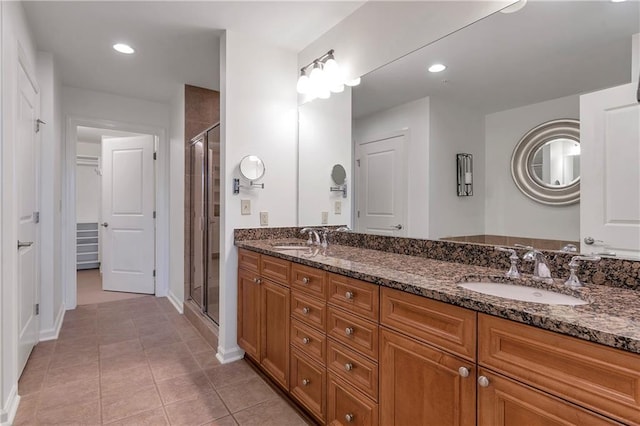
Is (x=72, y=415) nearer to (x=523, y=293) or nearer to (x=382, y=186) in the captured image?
(x=382, y=186)

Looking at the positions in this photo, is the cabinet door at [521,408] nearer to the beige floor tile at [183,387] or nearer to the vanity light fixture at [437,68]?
the vanity light fixture at [437,68]

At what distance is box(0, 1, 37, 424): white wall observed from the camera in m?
1.68

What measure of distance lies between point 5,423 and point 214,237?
1.69 meters

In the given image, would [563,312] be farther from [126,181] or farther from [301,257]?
[126,181]

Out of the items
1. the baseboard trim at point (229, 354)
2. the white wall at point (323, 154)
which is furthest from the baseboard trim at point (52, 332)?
the white wall at point (323, 154)

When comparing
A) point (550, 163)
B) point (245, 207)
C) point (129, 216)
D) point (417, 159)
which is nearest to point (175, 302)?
point (129, 216)

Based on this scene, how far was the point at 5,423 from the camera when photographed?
5.53 feet

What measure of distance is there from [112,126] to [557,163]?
429cm

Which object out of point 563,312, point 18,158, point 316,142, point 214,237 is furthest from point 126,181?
point 563,312

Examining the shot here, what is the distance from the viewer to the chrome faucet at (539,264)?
124cm

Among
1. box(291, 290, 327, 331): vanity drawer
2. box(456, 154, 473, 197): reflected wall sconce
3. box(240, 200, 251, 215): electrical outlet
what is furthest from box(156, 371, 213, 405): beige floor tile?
box(456, 154, 473, 197): reflected wall sconce

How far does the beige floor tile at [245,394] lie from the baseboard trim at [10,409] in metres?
1.03

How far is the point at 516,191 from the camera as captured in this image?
1.47 m

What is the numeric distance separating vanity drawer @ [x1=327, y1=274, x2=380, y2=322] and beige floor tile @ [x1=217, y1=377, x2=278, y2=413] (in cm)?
88
